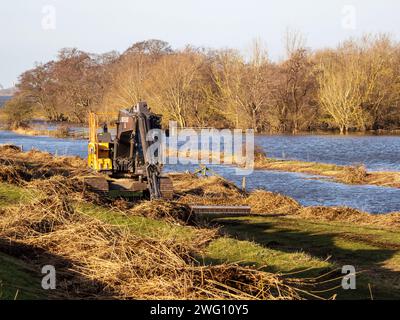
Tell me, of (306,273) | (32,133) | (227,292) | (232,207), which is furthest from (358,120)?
(227,292)

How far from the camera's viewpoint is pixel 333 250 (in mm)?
17750

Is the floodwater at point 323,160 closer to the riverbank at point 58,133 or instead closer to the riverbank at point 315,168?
the riverbank at point 315,168

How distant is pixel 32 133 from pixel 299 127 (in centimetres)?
4182

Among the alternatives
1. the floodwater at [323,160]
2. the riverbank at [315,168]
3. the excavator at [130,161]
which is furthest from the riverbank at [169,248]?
the riverbank at [315,168]

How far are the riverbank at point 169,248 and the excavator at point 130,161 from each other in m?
2.78

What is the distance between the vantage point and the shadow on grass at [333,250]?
12726mm

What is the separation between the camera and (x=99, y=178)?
22016 mm

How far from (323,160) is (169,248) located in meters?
44.5

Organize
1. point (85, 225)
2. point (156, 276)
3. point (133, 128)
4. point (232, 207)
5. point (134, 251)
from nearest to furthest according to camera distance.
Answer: point (156, 276), point (134, 251), point (85, 225), point (133, 128), point (232, 207)

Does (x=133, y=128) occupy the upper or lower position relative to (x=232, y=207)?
upper

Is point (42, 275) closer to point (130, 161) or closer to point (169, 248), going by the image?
point (169, 248)
